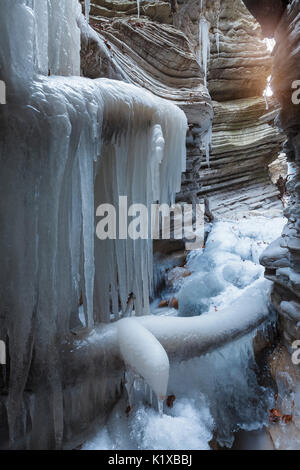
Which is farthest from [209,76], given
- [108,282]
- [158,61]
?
[108,282]

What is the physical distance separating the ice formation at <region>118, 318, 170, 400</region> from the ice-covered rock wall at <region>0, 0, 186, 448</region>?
1.03ft

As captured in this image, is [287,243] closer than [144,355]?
No

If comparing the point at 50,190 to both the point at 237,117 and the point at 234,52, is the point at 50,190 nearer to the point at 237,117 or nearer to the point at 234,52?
Result: the point at 237,117

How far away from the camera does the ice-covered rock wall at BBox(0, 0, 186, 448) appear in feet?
5.28

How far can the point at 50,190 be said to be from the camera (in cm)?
171

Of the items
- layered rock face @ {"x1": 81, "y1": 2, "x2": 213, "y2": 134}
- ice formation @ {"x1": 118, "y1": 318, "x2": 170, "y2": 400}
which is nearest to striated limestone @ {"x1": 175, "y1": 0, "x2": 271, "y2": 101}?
layered rock face @ {"x1": 81, "y1": 2, "x2": 213, "y2": 134}

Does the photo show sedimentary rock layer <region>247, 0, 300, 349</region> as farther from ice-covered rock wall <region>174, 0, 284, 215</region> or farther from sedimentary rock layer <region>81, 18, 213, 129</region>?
ice-covered rock wall <region>174, 0, 284, 215</region>

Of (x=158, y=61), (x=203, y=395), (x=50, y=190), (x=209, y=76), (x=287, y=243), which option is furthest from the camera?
(x=209, y=76)

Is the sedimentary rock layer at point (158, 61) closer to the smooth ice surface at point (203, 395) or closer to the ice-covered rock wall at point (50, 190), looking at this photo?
the ice-covered rock wall at point (50, 190)

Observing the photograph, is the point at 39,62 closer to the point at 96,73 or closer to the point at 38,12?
the point at 38,12

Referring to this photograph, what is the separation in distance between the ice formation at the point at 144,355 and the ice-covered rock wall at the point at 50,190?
1.03 feet

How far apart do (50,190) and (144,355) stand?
1488 millimetres
